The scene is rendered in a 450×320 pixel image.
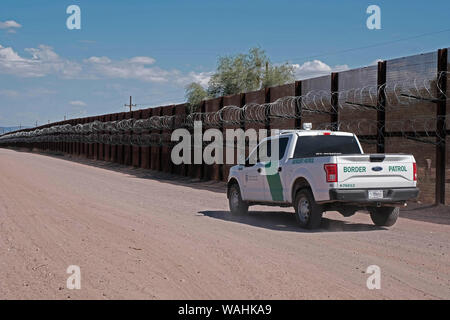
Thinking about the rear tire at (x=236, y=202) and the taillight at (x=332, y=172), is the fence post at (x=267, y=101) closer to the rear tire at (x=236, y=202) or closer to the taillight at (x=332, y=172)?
the rear tire at (x=236, y=202)

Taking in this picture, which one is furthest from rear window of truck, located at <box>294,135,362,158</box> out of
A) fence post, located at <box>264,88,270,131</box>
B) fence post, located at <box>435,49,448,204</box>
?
fence post, located at <box>264,88,270,131</box>

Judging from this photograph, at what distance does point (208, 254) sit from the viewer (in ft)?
26.3

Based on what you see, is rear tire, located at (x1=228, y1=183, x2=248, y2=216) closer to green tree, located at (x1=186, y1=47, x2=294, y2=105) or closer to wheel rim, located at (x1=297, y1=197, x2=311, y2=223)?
wheel rim, located at (x1=297, y1=197, x2=311, y2=223)

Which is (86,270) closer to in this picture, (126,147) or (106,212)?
(106,212)

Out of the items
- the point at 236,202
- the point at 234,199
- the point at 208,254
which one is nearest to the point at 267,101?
the point at 234,199

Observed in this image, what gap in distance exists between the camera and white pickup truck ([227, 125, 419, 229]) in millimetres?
10273

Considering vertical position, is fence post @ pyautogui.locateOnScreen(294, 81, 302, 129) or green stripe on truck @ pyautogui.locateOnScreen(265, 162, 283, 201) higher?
fence post @ pyautogui.locateOnScreen(294, 81, 302, 129)

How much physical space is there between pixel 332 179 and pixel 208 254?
325cm

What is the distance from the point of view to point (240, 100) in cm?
2606

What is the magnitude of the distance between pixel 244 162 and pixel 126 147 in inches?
1259

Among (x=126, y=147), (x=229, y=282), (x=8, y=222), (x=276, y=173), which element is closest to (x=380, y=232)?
(x=276, y=173)

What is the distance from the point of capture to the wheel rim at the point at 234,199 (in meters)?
13.7

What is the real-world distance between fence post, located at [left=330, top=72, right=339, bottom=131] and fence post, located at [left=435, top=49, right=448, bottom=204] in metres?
4.17

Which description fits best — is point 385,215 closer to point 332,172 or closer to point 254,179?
point 332,172
